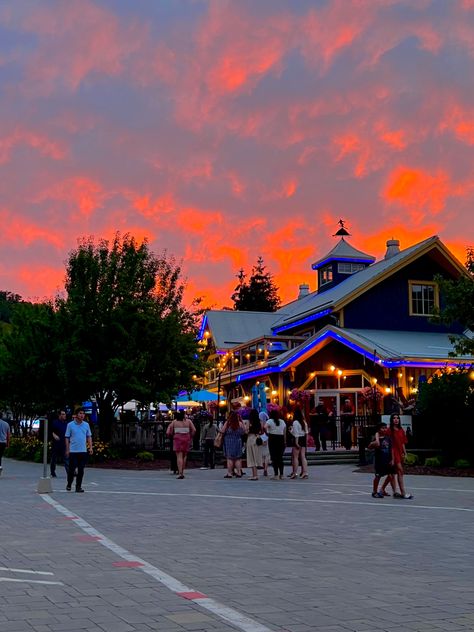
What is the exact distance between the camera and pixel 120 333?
2709 centimetres

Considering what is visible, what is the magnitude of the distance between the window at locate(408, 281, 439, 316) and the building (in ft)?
0.15

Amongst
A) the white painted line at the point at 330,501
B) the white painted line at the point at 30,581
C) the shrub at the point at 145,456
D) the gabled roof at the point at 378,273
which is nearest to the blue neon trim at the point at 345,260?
the gabled roof at the point at 378,273

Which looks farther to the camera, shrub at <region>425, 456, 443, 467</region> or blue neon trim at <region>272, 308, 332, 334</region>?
blue neon trim at <region>272, 308, 332, 334</region>

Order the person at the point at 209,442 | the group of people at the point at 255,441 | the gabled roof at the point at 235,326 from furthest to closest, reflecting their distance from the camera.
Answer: the gabled roof at the point at 235,326 < the person at the point at 209,442 < the group of people at the point at 255,441

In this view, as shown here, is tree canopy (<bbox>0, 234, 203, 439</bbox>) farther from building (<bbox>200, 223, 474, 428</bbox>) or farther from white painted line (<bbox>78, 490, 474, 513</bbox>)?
white painted line (<bbox>78, 490, 474, 513</bbox>)

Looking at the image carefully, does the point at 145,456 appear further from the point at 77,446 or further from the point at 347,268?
the point at 347,268

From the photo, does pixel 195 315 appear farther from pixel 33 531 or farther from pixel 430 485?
pixel 33 531

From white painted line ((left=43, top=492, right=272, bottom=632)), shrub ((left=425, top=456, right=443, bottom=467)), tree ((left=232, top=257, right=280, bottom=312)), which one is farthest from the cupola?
tree ((left=232, top=257, right=280, bottom=312))

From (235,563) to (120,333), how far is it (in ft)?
63.4

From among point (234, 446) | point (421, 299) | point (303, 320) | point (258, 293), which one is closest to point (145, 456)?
point (234, 446)

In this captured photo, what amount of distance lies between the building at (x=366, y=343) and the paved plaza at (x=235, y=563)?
16.0 metres

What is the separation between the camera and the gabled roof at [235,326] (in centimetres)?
4769

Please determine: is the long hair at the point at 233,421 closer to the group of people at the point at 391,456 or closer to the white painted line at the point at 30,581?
the group of people at the point at 391,456

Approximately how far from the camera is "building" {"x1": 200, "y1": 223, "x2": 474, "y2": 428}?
31500 millimetres
